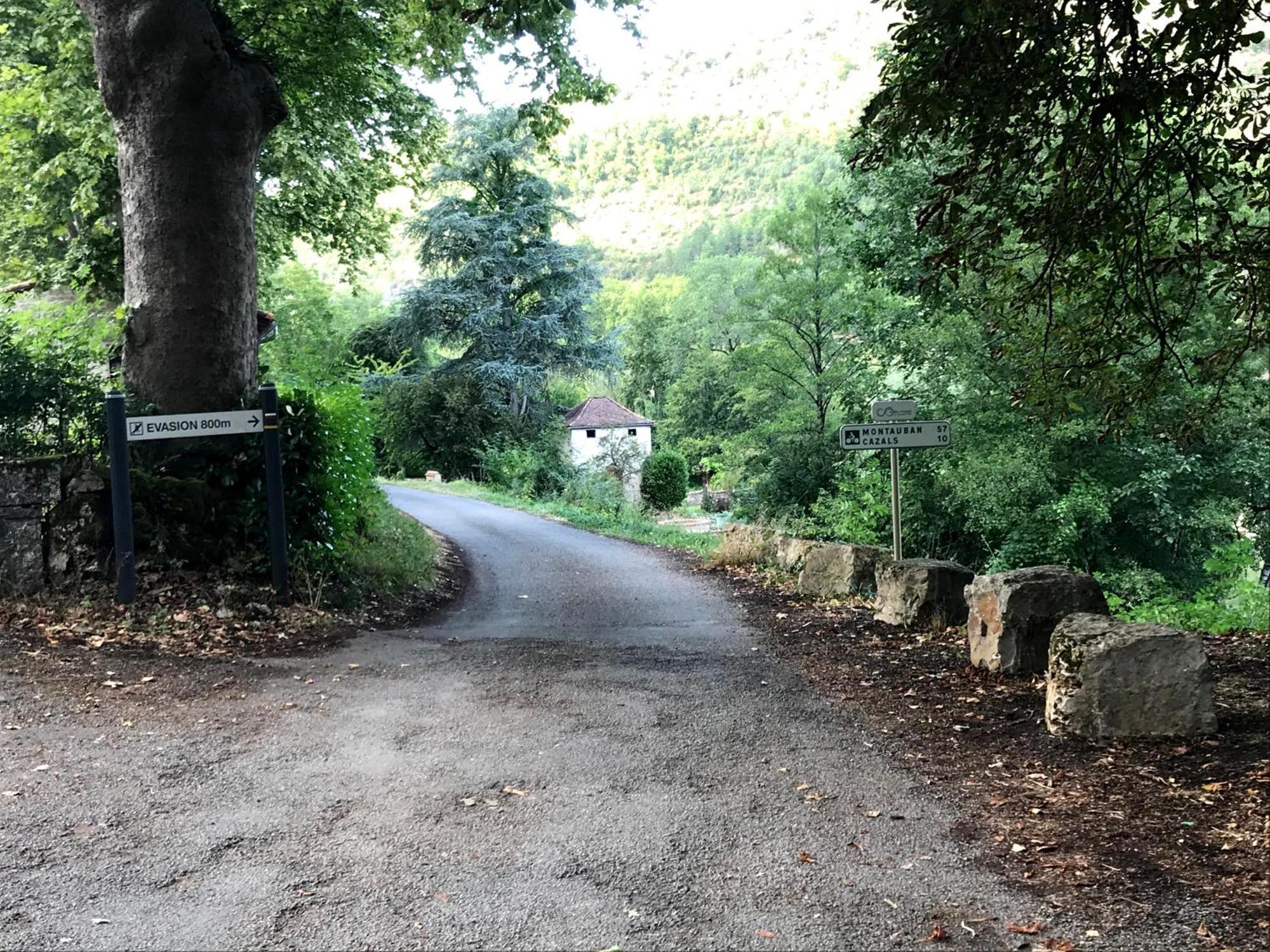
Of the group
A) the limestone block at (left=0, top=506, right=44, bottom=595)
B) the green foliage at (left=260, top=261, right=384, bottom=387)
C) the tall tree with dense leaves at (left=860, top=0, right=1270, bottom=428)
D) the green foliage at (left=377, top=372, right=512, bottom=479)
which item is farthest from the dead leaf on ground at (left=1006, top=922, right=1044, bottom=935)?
the green foliage at (left=377, top=372, right=512, bottom=479)

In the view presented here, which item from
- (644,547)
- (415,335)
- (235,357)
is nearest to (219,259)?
(235,357)

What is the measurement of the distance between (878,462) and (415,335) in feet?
96.8

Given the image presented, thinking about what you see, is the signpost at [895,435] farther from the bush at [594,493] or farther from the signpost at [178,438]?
the bush at [594,493]

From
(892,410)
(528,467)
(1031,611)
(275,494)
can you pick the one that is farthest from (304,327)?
(1031,611)

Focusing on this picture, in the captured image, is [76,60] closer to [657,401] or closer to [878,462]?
[878,462]

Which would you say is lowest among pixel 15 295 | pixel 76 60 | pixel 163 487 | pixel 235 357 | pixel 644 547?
pixel 644 547

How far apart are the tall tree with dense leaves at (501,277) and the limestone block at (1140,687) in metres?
39.1

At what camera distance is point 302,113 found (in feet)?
48.7

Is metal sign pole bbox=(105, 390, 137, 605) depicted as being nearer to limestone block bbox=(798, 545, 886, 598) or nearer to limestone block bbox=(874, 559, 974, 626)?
limestone block bbox=(874, 559, 974, 626)

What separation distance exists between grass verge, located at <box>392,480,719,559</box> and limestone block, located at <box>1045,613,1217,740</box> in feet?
36.3

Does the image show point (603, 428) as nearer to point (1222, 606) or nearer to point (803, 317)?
point (803, 317)

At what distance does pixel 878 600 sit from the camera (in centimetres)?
925

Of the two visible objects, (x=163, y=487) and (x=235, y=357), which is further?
(x=235, y=357)

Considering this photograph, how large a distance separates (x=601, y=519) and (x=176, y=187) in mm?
16860
